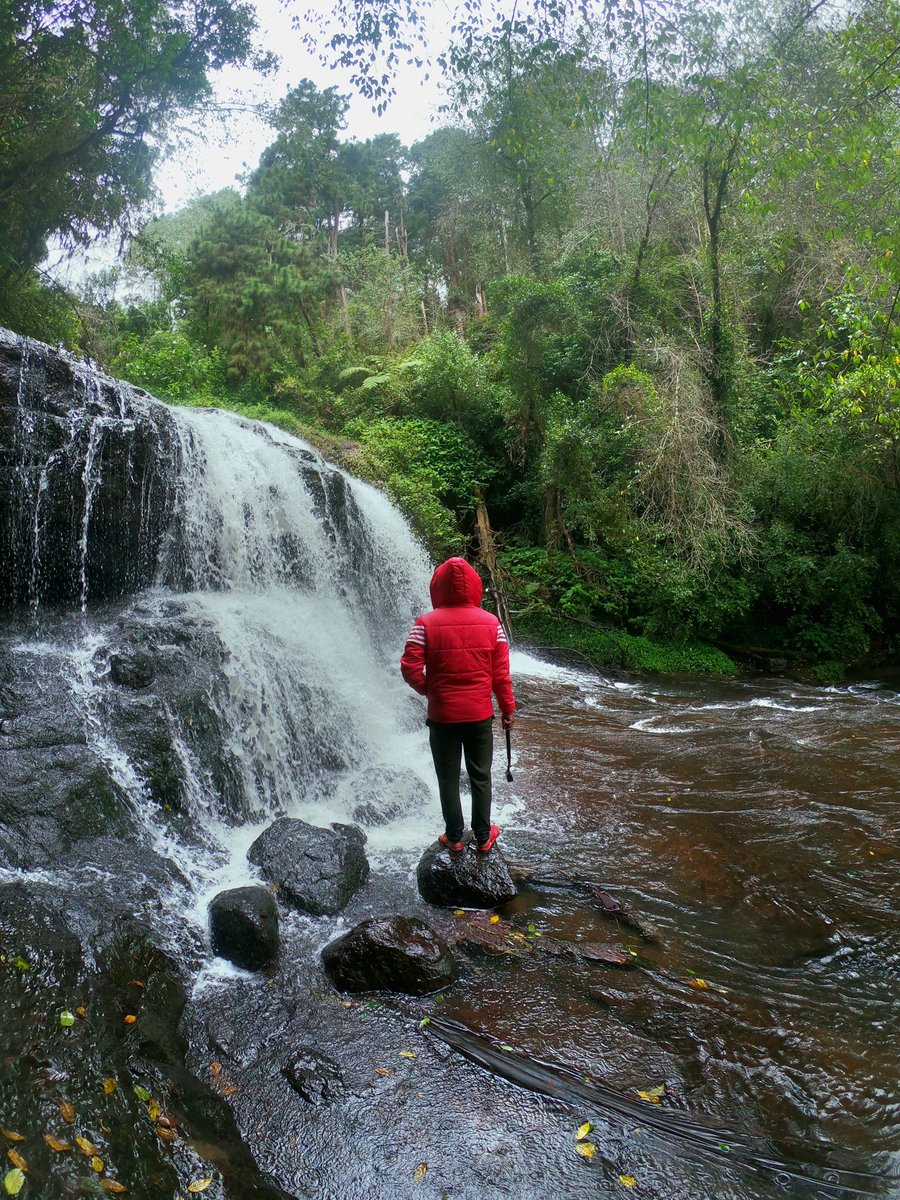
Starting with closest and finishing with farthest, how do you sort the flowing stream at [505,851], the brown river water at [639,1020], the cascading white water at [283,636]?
the brown river water at [639,1020]
the flowing stream at [505,851]
the cascading white water at [283,636]

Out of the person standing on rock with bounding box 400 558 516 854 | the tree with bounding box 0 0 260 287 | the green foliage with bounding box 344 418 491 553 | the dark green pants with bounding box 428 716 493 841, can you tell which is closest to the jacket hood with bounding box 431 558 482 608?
the person standing on rock with bounding box 400 558 516 854

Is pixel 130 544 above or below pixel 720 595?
above

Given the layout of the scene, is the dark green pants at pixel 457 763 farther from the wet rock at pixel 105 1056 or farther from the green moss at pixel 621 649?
the green moss at pixel 621 649

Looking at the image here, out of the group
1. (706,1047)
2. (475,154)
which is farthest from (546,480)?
(475,154)

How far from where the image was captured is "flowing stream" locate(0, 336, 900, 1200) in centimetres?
297

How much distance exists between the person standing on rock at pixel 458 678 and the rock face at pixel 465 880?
0.31 ft

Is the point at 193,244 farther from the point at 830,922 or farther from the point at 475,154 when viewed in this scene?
the point at 830,922

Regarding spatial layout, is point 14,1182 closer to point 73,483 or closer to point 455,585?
point 455,585

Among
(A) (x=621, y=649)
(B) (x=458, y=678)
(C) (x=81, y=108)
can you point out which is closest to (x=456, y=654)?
(B) (x=458, y=678)

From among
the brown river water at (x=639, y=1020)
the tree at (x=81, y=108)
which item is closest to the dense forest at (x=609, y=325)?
the tree at (x=81, y=108)

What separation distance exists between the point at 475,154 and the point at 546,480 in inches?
637

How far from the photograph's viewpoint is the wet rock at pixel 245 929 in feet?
13.9

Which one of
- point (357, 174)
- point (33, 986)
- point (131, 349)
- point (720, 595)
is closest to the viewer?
point (33, 986)

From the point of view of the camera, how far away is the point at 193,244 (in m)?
20.1
